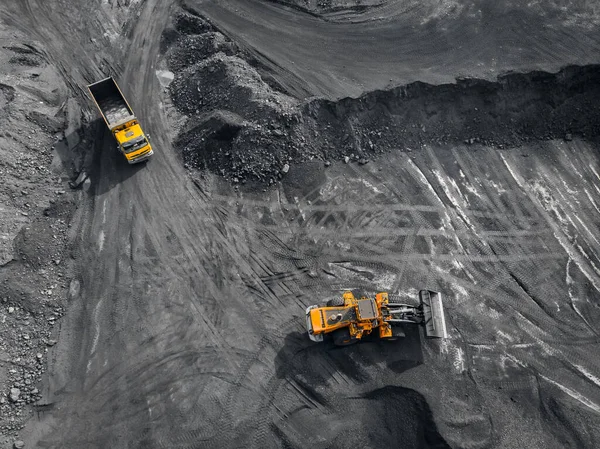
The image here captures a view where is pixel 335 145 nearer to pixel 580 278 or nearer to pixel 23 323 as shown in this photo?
pixel 580 278

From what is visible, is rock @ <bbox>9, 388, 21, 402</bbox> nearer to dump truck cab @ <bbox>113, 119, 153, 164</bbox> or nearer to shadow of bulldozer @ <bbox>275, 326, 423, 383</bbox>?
shadow of bulldozer @ <bbox>275, 326, 423, 383</bbox>

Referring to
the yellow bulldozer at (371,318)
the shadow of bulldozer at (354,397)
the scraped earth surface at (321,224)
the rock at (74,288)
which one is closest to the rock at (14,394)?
the scraped earth surface at (321,224)

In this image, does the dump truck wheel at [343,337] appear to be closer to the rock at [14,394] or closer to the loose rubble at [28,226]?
the loose rubble at [28,226]

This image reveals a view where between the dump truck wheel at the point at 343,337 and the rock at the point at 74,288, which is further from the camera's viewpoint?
the rock at the point at 74,288

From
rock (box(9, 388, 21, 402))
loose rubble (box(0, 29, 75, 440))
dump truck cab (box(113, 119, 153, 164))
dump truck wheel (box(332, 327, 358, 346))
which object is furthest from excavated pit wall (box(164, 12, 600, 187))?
rock (box(9, 388, 21, 402))

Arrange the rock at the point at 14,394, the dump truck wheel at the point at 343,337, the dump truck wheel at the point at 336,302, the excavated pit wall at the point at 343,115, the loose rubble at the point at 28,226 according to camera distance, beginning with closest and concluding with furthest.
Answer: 1. the rock at the point at 14,394
2. the loose rubble at the point at 28,226
3. the dump truck wheel at the point at 343,337
4. the dump truck wheel at the point at 336,302
5. the excavated pit wall at the point at 343,115

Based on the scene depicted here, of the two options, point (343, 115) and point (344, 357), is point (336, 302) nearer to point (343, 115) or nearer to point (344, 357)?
point (344, 357)

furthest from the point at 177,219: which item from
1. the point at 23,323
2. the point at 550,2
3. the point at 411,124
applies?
the point at 550,2
